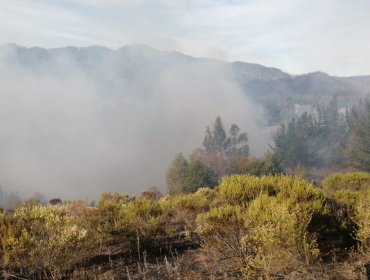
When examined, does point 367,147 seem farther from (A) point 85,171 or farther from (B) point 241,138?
(A) point 85,171

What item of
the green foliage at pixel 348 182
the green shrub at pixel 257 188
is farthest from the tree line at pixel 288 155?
the green shrub at pixel 257 188

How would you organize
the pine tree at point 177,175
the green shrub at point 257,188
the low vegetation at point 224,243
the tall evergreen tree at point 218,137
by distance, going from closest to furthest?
the low vegetation at point 224,243, the green shrub at point 257,188, the pine tree at point 177,175, the tall evergreen tree at point 218,137

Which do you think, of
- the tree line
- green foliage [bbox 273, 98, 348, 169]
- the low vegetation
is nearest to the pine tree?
the tree line

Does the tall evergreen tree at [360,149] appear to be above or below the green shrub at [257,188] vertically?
below

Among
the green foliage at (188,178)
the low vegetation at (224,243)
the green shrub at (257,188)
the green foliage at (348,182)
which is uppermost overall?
the green shrub at (257,188)

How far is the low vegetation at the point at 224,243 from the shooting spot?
768cm

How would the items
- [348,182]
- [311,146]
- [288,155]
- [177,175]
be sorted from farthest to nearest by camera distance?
[311,146]
[288,155]
[177,175]
[348,182]

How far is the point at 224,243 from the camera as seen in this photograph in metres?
9.36

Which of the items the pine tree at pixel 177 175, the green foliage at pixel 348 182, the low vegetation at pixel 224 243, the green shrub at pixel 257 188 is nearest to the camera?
the low vegetation at pixel 224 243

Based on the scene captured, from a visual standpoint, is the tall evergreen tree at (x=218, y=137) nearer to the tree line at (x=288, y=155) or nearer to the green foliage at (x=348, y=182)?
the tree line at (x=288, y=155)

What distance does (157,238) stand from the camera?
12195 millimetres

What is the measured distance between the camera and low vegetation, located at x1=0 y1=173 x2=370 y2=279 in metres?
7.68

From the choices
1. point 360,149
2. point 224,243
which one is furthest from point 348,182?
point 360,149

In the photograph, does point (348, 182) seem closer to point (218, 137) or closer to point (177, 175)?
point (177, 175)
